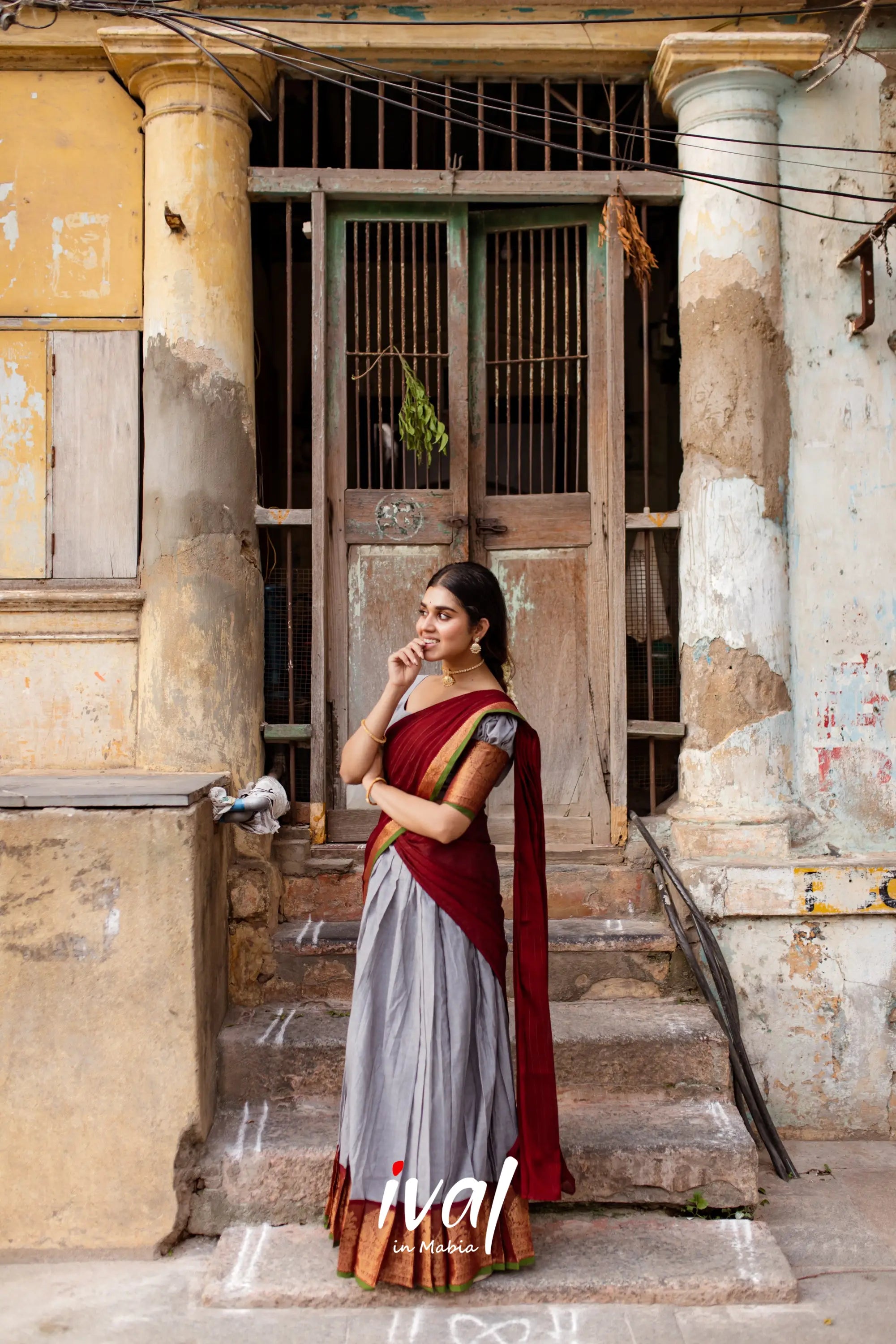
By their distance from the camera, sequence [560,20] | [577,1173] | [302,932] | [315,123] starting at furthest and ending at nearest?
[315,123], [560,20], [302,932], [577,1173]

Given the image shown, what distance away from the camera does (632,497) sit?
296 inches

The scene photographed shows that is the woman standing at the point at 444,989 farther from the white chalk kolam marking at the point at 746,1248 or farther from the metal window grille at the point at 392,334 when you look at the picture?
the metal window grille at the point at 392,334

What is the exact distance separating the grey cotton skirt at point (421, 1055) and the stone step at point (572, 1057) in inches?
29.5

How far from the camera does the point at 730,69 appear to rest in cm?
473

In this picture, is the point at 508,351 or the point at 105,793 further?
the point at 508,351

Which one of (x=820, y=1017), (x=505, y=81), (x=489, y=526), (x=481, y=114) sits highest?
(x=505, y=81)

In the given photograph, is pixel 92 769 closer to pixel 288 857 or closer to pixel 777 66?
pixel 288 857

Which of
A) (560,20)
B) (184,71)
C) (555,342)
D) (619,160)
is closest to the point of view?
(619,160)

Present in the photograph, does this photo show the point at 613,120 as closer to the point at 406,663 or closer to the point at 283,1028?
the point at 406,663

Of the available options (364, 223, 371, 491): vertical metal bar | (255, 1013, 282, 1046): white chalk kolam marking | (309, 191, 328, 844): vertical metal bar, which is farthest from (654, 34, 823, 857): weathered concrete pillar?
(255, 1013, 282, 1046): white chalk kolam marking

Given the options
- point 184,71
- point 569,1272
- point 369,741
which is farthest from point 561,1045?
point 184,71

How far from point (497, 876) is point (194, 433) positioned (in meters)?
2.41

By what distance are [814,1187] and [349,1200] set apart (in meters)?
1.82

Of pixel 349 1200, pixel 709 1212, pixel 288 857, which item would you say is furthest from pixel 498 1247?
pixel 288 857
